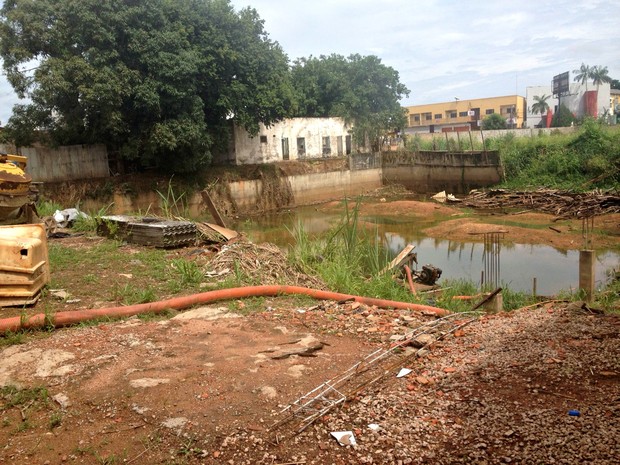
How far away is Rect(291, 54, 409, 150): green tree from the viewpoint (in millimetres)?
30297

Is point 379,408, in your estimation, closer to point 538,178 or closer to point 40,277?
point 40,277

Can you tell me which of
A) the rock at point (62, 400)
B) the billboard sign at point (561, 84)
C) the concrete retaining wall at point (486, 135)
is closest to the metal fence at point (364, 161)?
the concrete retaining wall at point (486, 135)

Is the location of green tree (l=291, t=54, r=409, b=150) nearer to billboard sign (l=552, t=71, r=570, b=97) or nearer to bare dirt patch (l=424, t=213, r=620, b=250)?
bare dirt patch (l=424, t=213, r=620, b=250)

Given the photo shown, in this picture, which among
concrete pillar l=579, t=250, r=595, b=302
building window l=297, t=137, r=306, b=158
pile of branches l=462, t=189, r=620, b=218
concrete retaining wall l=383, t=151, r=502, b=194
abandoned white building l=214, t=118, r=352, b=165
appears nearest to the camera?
concrete pillar l=579, t=250, r=595, b=302

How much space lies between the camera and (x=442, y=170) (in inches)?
1098

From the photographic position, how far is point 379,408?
333 centimetres

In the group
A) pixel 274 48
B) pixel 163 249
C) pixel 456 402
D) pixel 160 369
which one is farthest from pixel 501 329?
pixel 274 48

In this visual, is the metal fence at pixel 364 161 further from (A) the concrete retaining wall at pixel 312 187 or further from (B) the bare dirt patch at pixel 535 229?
(B) the bare dirt patch at pixel 535 229

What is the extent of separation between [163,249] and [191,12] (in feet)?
43.5

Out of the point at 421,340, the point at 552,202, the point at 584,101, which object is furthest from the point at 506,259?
the point at 584,101

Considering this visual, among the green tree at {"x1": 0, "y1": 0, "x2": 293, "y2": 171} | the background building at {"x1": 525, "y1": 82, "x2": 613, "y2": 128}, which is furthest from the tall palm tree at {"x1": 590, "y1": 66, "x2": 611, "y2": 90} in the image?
the green tree at {"x1": 0, "y1": 0, "x2": 293, "y2": 171}

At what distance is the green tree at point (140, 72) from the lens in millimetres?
16078

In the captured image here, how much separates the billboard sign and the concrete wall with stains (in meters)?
24.7

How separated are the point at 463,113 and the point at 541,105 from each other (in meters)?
8.26
